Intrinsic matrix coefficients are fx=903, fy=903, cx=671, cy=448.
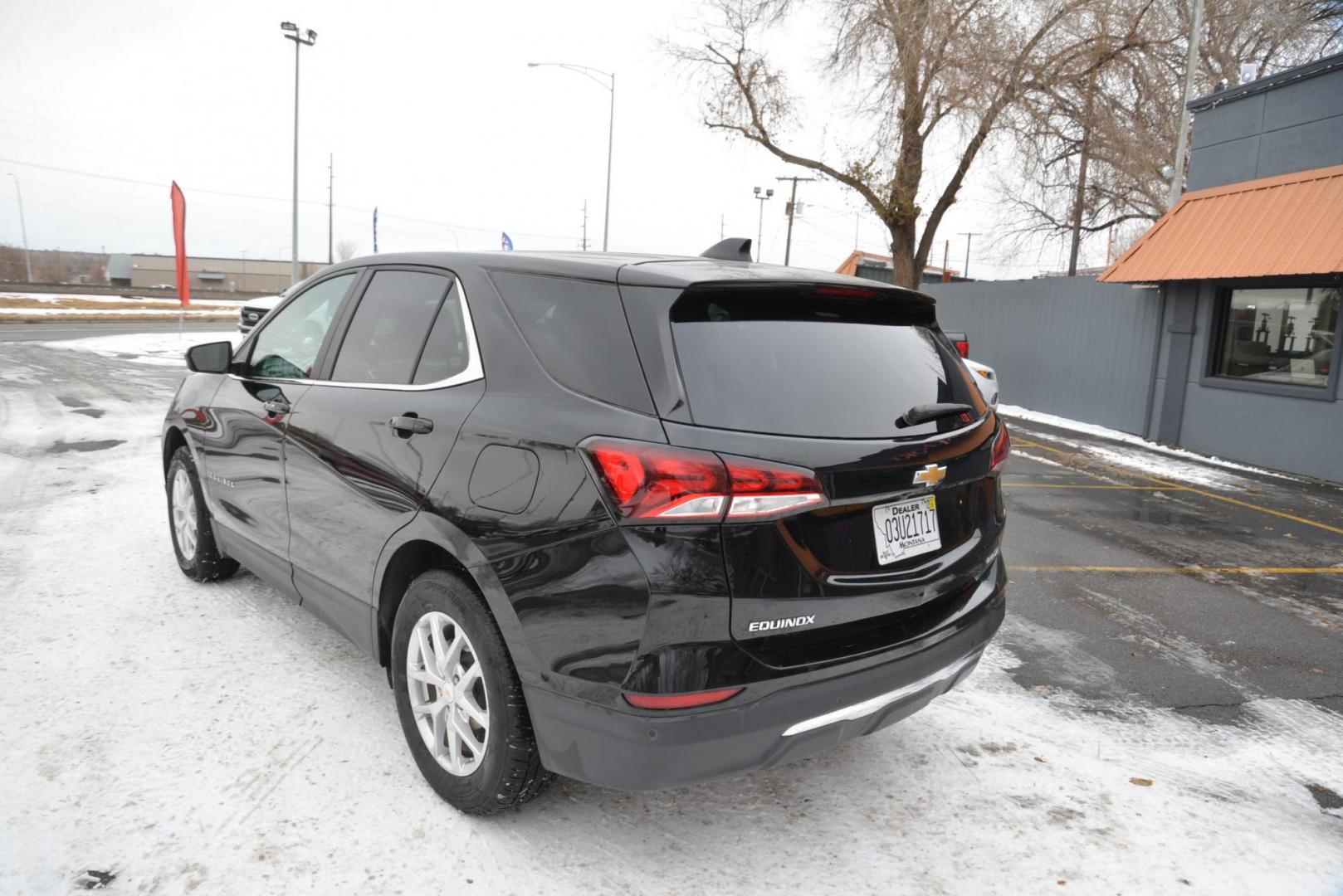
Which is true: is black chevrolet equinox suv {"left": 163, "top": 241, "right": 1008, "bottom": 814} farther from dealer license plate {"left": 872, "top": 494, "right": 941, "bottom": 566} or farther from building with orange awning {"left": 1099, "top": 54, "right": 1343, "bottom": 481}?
building with orange awning {"left": 1099, "top": 54, "right": 1343, "bottom": 481}

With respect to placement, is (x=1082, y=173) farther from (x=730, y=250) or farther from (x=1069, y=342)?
(x=730, y=250)

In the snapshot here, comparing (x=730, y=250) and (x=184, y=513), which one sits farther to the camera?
(x=184, y=513)

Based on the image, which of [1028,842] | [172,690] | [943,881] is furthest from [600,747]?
[172,690]

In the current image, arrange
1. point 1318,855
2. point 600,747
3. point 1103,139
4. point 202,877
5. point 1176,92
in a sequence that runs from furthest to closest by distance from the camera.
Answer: point 1176,92 → point 1103,139 → point 1318,855 → point 202,877 → point 600,747

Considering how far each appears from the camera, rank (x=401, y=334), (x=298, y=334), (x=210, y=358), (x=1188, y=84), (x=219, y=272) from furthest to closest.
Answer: (x=219, y=272)
(x=1188, y=84)
(x=210, y=358)
(x=298, y=334)
(x=401, y=334)

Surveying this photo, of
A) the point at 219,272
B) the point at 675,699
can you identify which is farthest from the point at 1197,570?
the point at 219,272

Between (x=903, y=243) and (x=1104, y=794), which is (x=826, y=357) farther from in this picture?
(x=903, y=243)

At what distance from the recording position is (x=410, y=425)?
9.57 ft

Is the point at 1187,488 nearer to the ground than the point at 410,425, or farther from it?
nearer to the ground

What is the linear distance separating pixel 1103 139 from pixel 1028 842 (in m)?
22.0

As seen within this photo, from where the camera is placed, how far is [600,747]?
2.34 metres

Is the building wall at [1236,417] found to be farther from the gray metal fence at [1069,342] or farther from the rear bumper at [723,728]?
the rear bumper at [723,728]

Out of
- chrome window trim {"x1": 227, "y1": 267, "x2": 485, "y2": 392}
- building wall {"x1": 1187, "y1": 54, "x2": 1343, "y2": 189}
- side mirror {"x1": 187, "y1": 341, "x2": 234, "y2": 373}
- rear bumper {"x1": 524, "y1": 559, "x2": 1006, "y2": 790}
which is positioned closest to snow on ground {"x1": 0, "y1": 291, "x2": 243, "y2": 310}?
building wall {"x1": 1187, "y1": 54, "x2": 1343, "y2": 189}

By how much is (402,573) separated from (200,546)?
2.29 metres
